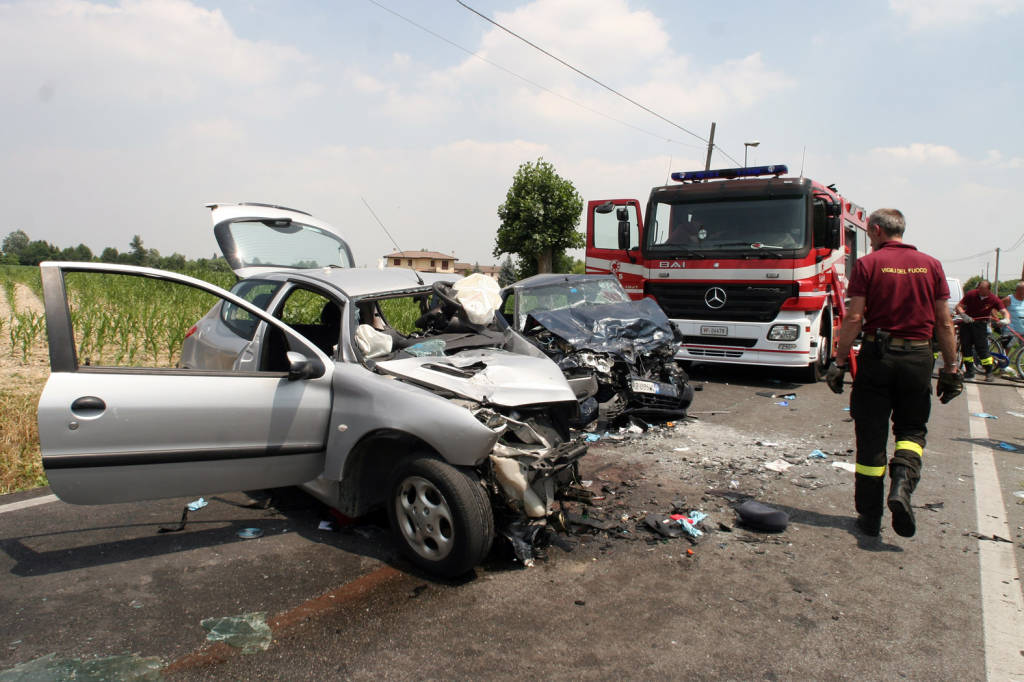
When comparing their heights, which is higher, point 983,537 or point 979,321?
point 979,321

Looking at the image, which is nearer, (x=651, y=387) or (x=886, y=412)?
(x=886, y=412)

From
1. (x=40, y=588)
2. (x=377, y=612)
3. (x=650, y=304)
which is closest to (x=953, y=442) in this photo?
(x=650, y=304)

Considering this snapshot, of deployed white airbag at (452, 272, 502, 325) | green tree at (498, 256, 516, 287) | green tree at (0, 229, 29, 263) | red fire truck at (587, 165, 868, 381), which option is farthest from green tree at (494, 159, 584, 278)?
green tree at (0, 229, 29, 263)

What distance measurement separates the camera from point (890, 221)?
167 inches

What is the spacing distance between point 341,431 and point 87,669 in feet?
5.02

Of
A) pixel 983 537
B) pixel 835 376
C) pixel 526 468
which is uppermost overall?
pixel 835 376

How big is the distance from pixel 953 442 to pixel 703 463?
2930 millimetres

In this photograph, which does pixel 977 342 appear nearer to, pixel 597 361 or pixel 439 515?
pixel 597 361

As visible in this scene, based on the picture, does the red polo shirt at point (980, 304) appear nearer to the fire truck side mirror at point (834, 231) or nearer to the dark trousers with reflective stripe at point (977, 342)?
the dark trousers with reflective stripe at point (977, 342)

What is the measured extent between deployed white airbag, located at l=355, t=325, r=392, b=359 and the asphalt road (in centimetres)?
112

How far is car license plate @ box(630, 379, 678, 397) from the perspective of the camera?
21.4 ft

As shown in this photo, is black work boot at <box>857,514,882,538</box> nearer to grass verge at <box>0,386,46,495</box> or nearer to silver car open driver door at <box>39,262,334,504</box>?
silver car open driver door at <box>39,262,334,504</box>

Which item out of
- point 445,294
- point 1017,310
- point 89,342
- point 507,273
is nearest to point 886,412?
point 445,294

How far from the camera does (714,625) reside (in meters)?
3.05
